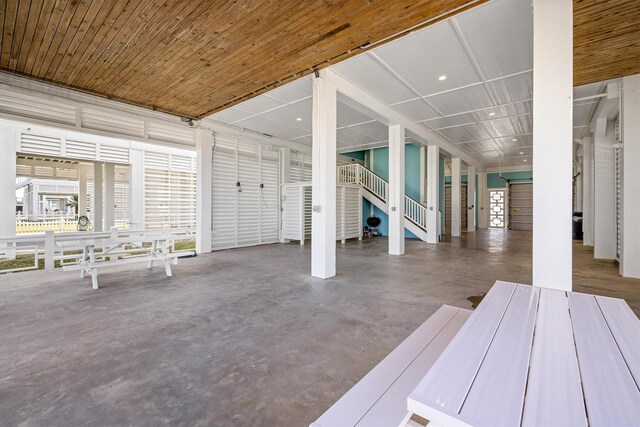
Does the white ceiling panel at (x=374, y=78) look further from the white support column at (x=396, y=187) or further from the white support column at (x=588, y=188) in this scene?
the white support column at (x=588, y=188)

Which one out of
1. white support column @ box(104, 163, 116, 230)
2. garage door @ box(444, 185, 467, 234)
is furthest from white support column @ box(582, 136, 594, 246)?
white support column @ box(104, 163, 116, 230)

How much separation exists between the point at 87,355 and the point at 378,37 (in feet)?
15.7

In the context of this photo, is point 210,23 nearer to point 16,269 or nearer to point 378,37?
point 378,37

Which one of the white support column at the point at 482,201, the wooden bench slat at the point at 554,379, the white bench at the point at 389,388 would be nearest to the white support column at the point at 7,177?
the white bench at the point at 389,388

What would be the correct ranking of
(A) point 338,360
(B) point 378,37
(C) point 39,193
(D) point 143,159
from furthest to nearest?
1. (C) point 39,193
2. (D) point 143,159
3. (B) point 378,37
4. (A) point 338,360

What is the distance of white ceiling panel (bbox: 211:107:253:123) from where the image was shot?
690 cm

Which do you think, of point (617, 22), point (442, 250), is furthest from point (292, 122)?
point (617, 22)

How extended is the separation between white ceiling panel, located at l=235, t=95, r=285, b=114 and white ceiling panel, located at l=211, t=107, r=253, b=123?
234 millimetres

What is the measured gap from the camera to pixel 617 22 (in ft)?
11.3

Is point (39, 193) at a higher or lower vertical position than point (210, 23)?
lower

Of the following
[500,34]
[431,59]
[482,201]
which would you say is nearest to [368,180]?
[431,59]

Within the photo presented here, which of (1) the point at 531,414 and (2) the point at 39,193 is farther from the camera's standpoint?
(2) the point at 39,193

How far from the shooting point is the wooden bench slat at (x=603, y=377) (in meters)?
0.72

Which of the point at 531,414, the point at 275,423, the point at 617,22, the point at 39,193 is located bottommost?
the point at 275,423
